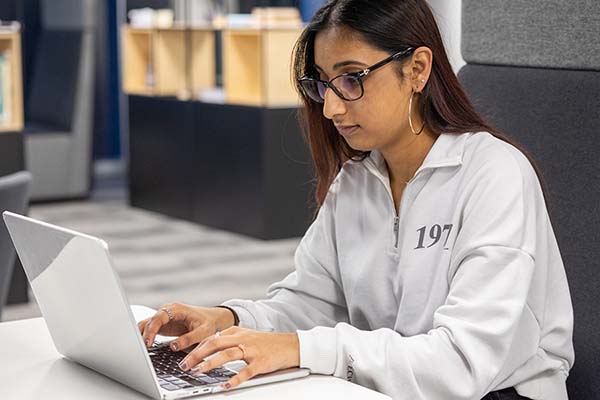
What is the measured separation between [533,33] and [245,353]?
1.01 meters

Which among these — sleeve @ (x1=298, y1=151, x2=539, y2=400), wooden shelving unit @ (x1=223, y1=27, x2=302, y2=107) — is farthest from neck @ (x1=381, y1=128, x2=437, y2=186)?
wooden shelving unit @ (x1=223, y1=27, x2=302, y2=107)

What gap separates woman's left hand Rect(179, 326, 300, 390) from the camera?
59.9 inches

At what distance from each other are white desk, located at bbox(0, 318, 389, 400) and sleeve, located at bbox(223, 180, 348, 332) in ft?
1.42

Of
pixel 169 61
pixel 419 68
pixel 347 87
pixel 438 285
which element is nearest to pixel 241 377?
pixel 438 285

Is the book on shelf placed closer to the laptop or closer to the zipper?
the zipper

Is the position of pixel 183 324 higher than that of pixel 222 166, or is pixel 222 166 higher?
pixel 183 324

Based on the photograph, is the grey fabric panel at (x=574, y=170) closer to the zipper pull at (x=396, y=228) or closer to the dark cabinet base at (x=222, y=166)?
the zipper pull at (x=396, y=228)

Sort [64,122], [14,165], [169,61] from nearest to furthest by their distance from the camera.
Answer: [14,165] → [169,61] → [64,122]

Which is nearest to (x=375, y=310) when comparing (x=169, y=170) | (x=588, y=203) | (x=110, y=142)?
(x=588, y=203)

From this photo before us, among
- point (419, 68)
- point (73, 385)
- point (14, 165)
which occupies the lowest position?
point (14, 165)

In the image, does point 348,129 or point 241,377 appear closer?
point 241,377

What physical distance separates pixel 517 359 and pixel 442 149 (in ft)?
1.24

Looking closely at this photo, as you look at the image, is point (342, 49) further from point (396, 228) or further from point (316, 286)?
point (316, 286)

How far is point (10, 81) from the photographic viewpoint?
504cm
